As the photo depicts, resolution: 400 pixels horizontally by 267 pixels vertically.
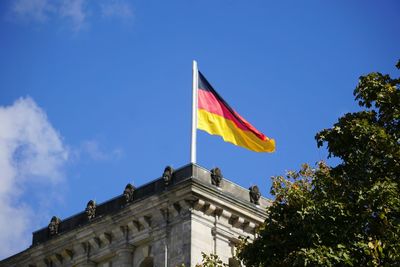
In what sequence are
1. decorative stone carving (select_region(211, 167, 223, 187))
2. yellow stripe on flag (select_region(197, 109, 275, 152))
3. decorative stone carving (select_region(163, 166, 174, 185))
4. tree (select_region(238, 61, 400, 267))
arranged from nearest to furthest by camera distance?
tree (select_region(238, 61, 400, 267)), decorative stone carving (select_region(163, 166, 174, 185)), decorative stone carving (select_region(211, 167, 223, 187)), yellow stripe on flag (select_region(197, 109, 275, 152))

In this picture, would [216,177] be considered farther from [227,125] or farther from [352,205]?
[352,205]

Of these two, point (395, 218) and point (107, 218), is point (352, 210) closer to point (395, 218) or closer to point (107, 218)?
point (395, 218)

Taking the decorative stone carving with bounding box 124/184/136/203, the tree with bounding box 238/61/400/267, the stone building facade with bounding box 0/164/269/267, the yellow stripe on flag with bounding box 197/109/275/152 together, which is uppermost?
the yellow stripe on flag with bounding box 197/109/275/152

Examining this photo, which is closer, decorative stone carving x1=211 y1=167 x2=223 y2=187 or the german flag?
decorative stone carving x1=211 y1=167 x2=223 y2=187

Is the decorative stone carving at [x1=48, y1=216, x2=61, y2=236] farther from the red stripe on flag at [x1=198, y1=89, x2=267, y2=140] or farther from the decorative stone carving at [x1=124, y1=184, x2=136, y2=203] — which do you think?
the red stripe on flag at [x1=198, y1=89, x2=267, y2=140]

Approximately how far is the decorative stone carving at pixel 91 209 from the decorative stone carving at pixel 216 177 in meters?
6.85

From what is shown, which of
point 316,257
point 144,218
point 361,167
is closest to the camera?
point 316,257

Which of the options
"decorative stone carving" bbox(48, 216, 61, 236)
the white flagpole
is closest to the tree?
the white flagpole

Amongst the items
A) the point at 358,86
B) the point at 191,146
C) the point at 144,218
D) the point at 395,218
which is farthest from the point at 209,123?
the point at 395,218

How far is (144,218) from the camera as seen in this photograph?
1987 inches

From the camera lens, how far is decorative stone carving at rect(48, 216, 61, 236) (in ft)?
182

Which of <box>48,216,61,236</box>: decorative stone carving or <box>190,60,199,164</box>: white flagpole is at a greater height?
<box>190,60,199,164</box>: white flagpole

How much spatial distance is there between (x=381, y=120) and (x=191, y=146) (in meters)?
17.0

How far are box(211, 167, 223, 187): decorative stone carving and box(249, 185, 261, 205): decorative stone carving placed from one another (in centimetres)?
233
